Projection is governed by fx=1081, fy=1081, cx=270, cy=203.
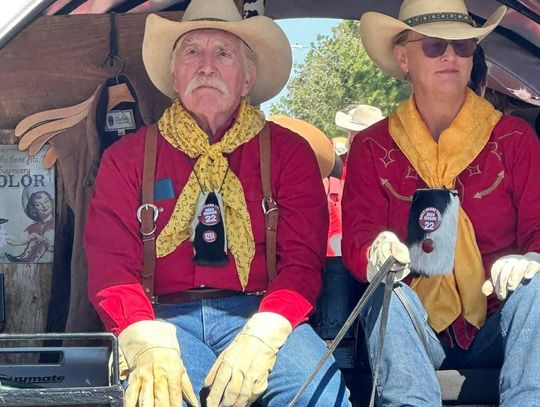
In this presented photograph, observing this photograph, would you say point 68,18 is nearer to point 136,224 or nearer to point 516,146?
point 136,224

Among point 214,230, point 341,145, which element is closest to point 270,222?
point 214,230

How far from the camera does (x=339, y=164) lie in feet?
19.5

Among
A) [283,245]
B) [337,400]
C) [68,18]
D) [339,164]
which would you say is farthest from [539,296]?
[339,164]

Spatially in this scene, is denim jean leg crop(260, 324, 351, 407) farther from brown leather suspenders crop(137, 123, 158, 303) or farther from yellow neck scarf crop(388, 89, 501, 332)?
brown leather suspenders crop(137, 123, 158, 303)

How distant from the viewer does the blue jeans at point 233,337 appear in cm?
315

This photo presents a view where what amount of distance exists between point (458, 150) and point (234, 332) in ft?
3.09

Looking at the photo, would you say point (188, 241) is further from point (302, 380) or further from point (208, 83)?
point (302, 380)

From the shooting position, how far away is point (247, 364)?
3076mm

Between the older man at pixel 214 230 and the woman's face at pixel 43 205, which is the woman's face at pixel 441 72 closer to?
the older man at pixel 214 230

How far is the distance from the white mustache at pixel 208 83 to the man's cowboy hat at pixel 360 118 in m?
3.51

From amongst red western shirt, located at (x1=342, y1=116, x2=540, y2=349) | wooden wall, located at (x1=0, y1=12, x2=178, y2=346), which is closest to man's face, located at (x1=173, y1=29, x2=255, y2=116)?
wooden wall, located at (x1=0, y1=12, x2=178, y2=346)

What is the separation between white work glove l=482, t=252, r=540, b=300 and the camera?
10.2ft

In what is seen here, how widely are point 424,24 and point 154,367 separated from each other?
1.50m

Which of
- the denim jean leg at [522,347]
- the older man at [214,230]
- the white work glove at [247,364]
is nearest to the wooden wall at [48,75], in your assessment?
the older man at [214,230]
